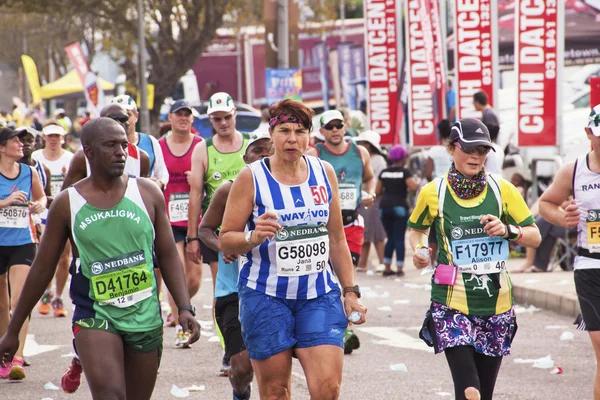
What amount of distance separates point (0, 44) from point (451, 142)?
71.1 m

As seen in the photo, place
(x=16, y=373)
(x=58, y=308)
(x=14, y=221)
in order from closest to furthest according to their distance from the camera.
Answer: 1. (x=16, y=373)
2. (x=14, y=221)
3. (x=58, y=308)

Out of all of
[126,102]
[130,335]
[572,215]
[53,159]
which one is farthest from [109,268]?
[53,159]

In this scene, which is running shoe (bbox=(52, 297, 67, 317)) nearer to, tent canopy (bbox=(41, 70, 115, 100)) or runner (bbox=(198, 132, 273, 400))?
runner (bbox=(198, 132, 273, 400))

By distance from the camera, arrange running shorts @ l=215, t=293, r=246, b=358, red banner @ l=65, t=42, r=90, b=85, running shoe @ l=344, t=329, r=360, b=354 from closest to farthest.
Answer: running shorts @ l=215, t=293, r=246, b=358
running shoe @ l=344, t=329, r=360, b=354
red banner @ l=65, t=42, r=90, b=85

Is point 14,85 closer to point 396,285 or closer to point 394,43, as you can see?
point 394,43

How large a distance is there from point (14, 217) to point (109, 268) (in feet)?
14.9

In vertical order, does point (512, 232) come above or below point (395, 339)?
above

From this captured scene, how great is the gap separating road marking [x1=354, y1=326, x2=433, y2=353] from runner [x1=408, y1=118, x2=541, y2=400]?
166 inches

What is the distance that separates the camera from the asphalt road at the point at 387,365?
8664 millimetres

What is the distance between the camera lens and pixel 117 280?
568 cm

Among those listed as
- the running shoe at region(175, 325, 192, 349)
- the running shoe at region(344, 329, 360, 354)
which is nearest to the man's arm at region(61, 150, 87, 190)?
the running shoe at region(175, 325, 192, 349)

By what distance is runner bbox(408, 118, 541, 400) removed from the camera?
21.0ft

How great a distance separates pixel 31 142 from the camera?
10.5 meters

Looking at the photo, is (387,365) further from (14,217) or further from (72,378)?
(14,217)
